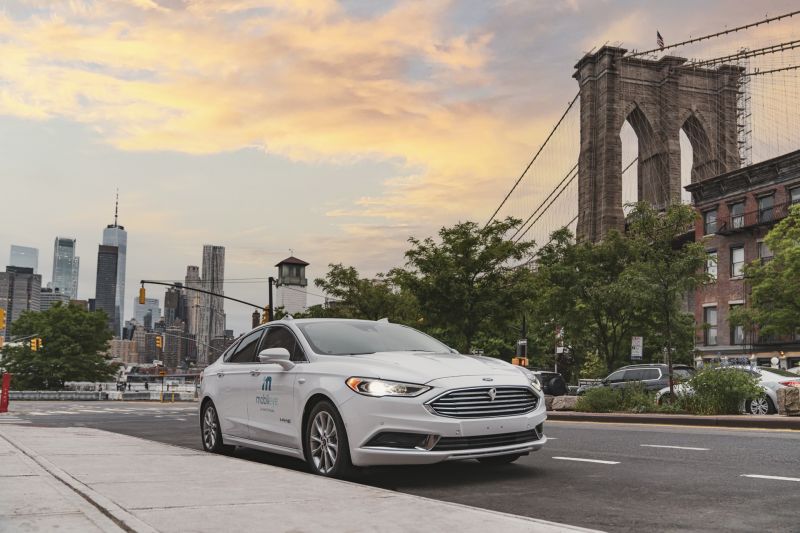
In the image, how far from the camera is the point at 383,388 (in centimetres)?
730

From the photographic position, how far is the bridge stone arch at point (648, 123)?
87.2 metres

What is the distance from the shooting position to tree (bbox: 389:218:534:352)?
36219 millimetres

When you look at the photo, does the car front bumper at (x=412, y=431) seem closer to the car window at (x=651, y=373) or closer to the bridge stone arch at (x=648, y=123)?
the car window at (x=651, y=373)

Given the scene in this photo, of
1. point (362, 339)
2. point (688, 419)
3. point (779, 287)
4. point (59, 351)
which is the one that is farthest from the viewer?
point (59, 351)

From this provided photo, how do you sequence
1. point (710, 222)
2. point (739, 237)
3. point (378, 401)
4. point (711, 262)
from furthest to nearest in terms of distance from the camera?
point (710, 222), point (739, 237), point (711, 262), point (378, 401)

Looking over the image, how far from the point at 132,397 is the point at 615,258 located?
34421mm

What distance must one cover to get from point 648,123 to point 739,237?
4343cm

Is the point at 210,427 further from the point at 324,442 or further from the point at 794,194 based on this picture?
the point at 794,194

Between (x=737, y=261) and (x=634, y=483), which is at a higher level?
(x=737, y=261)

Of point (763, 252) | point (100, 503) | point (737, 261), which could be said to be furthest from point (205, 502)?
point (737, 261)

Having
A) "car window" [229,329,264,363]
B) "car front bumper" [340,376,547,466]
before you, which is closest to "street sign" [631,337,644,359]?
"car window" [229,329,264,363]

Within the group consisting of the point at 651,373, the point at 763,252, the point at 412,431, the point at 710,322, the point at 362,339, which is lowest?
the point at 412,431

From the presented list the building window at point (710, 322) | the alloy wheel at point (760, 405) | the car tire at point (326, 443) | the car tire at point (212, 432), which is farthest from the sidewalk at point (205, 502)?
the building window at point (710, 322)

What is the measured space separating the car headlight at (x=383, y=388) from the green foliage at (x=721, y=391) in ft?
38.8
